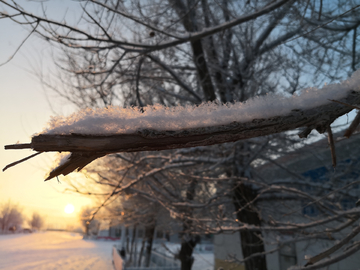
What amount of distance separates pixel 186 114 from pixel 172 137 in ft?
0.36

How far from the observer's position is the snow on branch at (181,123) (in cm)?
84

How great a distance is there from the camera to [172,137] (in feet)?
2.97

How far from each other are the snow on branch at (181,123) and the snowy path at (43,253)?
1.07m

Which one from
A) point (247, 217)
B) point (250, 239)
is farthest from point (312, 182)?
point (250, 239)

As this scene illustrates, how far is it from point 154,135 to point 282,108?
55 centimetres

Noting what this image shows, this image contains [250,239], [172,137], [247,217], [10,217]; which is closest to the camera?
[172,137]

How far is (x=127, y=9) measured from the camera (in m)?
3.71

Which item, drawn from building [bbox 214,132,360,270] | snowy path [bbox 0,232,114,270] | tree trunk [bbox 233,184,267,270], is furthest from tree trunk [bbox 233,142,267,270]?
snowy path [bbox 0,232,114,270]

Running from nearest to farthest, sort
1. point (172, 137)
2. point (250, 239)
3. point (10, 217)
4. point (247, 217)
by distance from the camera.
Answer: point (172, 137), point (10, 217), point (250, 239), point (247, 217)

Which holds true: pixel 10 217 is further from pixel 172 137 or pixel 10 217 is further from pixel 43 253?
pixel 172 137

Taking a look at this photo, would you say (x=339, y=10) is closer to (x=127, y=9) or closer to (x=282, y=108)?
(x=127, y=9)

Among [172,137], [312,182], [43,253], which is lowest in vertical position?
[43,253]

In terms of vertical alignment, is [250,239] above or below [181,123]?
below

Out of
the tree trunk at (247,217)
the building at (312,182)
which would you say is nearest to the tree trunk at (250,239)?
the tree trunk at (247,217)
